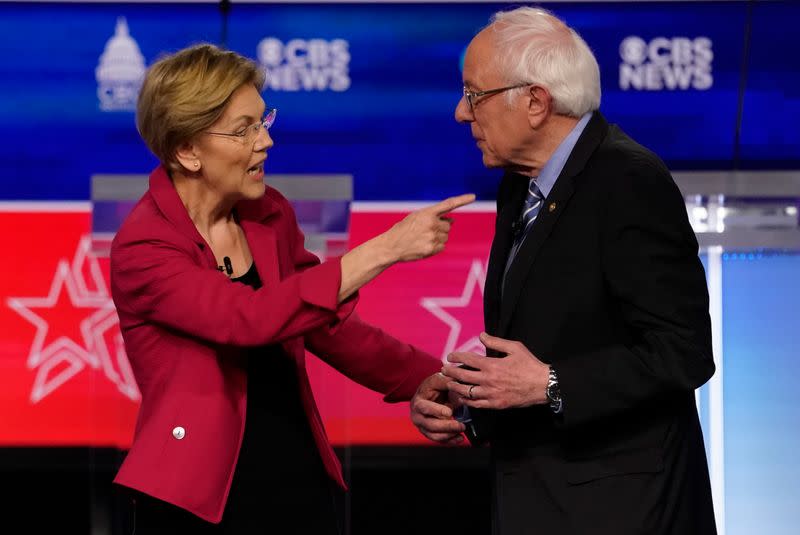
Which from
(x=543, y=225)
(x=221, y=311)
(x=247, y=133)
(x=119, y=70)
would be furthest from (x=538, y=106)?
(x=119, y=70)

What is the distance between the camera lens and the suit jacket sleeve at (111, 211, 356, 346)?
7.79 feet

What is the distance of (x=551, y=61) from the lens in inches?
93.4

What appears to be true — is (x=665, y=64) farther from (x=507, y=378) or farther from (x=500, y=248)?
(x=507, y=378)

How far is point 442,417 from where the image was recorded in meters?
2.59

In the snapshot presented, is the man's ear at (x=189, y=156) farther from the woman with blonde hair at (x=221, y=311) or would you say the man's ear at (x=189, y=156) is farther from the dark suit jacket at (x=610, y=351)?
the dark suit jacket at (x=610, y=351)

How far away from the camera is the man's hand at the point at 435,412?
2.57 metres

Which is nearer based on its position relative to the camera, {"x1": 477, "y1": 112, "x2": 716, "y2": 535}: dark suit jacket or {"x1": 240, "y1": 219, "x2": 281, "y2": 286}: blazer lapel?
{"x1": 477, "y1": 112, "x2": 716, "y2": 535}: dark suit jacket

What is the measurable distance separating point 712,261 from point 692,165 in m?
0.54

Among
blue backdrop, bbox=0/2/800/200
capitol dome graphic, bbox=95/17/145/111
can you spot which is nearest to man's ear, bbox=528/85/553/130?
blue backdrop, bbox=0/2/800/200

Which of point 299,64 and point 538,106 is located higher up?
point 538,106

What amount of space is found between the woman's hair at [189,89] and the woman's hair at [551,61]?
0.55 meters

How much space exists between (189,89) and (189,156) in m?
0.15

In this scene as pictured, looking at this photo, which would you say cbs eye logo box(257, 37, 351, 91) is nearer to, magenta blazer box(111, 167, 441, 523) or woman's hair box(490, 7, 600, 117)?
magenta blazer box(111, 167, 441, 523)

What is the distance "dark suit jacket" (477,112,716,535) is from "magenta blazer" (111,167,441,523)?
403 mm
